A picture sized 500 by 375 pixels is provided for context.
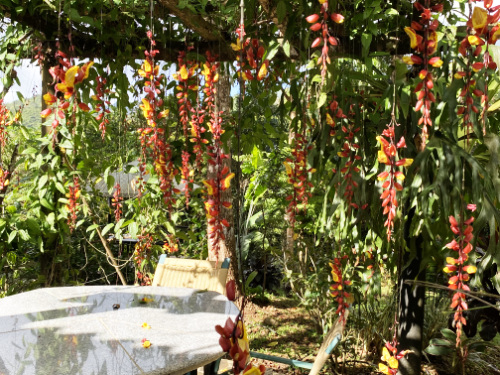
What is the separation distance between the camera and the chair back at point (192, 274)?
2289 mm

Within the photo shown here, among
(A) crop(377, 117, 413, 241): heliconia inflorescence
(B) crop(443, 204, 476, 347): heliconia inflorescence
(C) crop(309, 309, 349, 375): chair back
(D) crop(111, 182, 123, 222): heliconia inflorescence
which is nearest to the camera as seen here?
(C) crop(309, 309, 349, 375): chair back

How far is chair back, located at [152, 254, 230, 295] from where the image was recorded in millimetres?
2289

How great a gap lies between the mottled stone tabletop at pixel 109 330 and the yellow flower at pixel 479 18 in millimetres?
1086

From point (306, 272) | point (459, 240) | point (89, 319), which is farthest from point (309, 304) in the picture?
point (459, 240)

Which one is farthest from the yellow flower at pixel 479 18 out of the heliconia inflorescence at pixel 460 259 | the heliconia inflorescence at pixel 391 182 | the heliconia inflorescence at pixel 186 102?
the heliconia inflorescence at pixel 186 102

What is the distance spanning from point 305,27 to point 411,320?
1.39m

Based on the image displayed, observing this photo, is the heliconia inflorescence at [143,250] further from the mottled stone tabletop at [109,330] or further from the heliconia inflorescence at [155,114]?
the heliconia inflorescence at [155,114]

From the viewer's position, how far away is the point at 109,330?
4.83 feet

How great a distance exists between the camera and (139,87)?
8.25 feet

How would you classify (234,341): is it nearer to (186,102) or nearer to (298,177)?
(298,177)

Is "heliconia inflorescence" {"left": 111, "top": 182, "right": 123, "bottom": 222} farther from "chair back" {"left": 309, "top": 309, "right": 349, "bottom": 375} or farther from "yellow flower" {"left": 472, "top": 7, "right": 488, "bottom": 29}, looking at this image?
"yellow flower" {"left": 472, "top": 7, "right": 488, "bottom": 29}

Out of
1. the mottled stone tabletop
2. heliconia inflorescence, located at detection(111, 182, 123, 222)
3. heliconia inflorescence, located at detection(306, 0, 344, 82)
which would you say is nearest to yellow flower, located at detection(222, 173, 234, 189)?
heliconia inflorescence, located at detection(306, 0, 344, 82)

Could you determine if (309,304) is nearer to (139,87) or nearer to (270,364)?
(270,364)

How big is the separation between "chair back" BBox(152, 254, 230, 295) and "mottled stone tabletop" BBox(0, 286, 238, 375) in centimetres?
24
